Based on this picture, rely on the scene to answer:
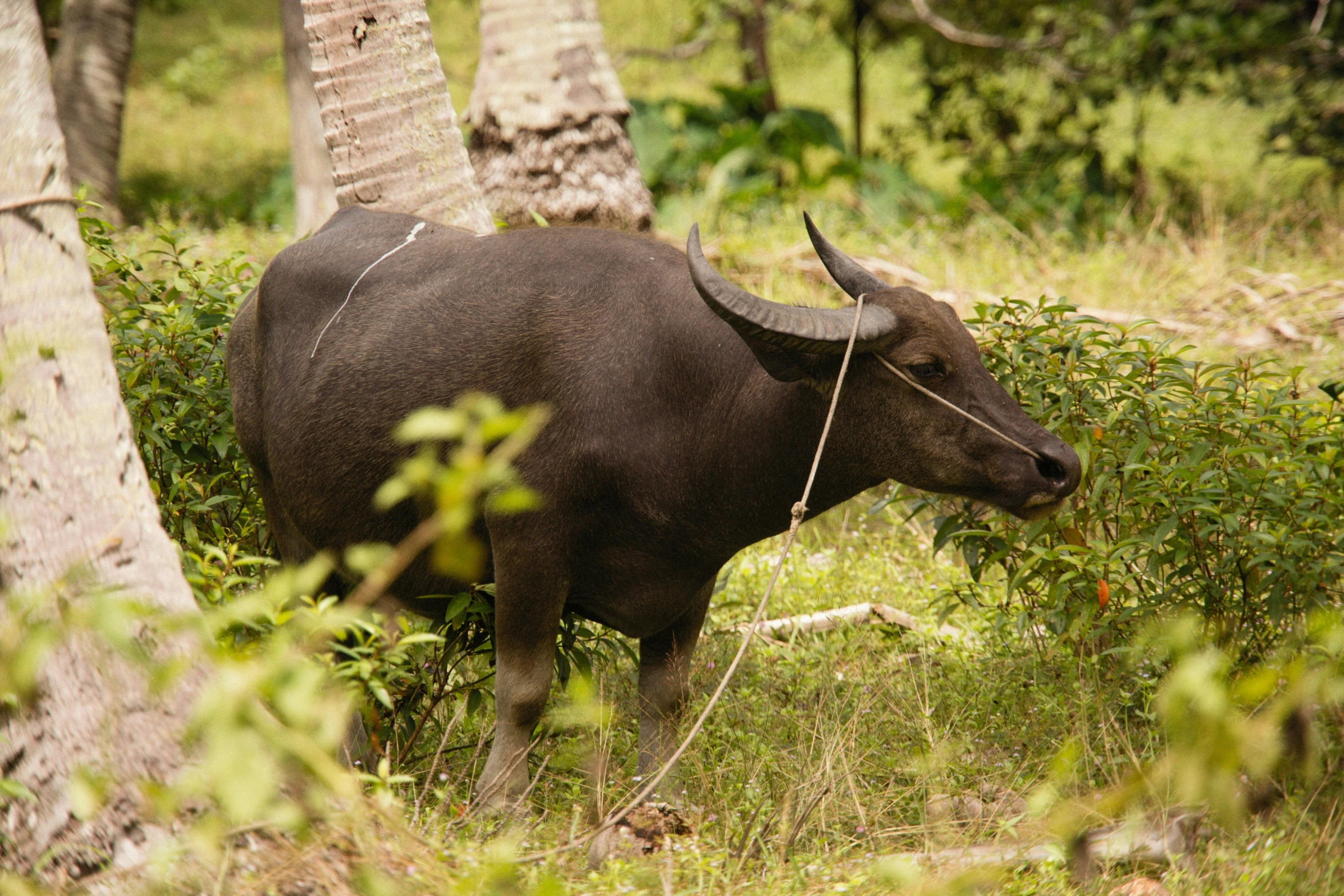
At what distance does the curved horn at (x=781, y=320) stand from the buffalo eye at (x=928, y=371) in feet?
0.42

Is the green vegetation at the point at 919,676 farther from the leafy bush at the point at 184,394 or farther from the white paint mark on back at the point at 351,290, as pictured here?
the white paint mark on back at the point at 351,290

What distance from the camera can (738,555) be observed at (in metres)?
5.54

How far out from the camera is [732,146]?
11352 millimetres

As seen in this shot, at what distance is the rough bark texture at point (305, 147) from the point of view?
30.1 feet

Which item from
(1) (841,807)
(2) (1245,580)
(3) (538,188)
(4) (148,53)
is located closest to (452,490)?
(1) (841,807)

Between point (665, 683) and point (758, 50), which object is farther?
point (758, 50)

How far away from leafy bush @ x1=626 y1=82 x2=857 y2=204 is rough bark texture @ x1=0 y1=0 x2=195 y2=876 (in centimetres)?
891

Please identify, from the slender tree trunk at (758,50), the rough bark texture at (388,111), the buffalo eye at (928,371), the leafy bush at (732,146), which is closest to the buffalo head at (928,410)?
the buffalo eye at (928,371)

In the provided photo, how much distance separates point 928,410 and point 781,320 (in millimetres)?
484

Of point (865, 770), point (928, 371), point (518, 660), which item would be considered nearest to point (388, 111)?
point (518, 660)

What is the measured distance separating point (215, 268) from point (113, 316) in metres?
0.44

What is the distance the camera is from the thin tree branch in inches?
419

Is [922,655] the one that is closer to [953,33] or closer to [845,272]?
[845,272]

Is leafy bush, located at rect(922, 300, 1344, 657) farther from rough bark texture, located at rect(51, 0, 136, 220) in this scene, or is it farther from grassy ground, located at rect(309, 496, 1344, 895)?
rough bark texture, located at rect(51, 0, 136, 220)
